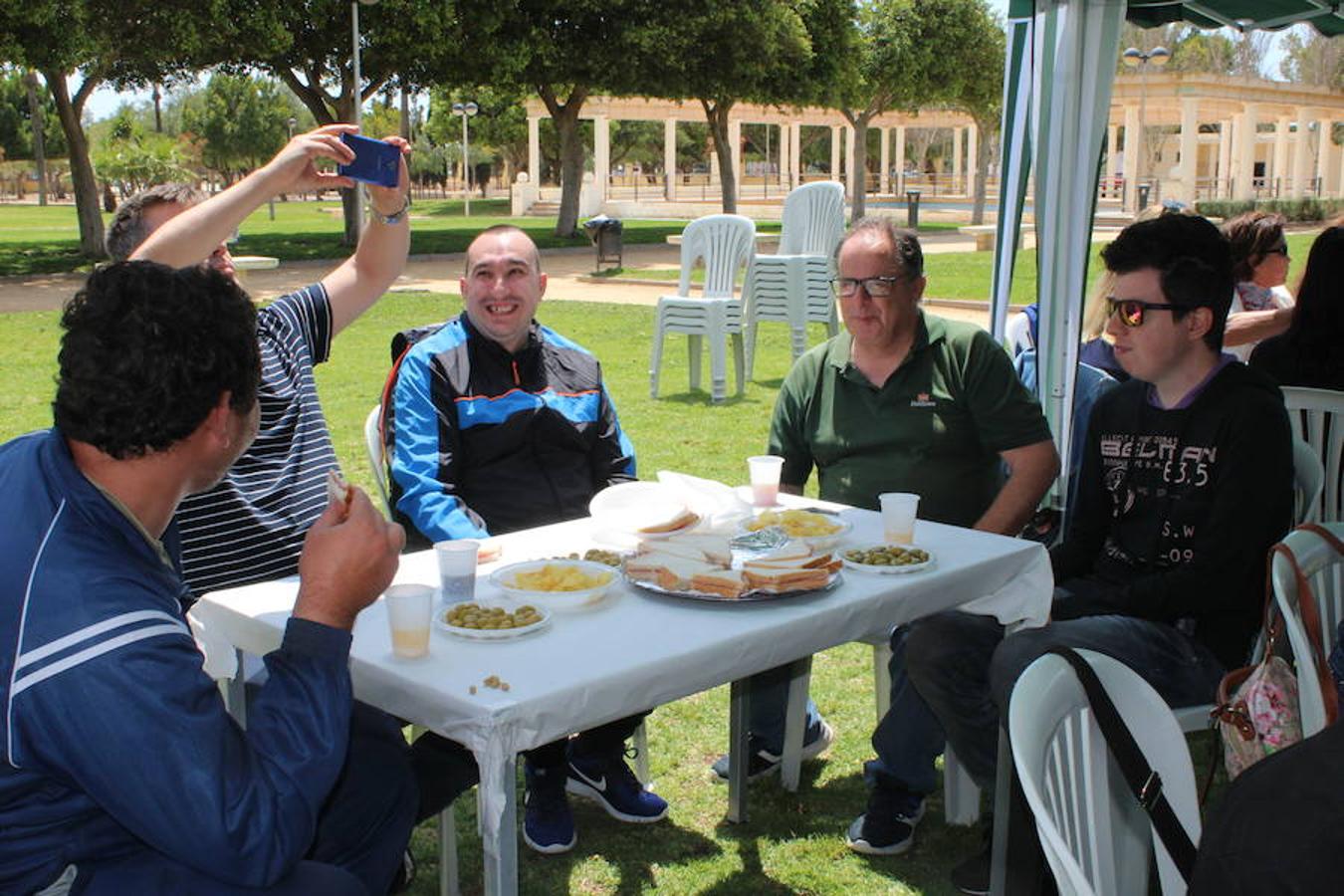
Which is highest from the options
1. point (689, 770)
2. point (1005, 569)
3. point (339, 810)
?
point (1005, 569)

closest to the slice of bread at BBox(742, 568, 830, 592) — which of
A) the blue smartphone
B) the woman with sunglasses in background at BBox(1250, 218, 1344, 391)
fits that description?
the blue smartphone

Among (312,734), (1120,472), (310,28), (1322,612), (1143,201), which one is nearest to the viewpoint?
(312,734)

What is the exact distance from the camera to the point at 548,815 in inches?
133

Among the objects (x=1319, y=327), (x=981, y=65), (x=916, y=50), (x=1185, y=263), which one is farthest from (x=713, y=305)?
(x=981, y=65)

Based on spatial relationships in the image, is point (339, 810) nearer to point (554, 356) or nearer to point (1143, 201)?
point (554, 356)

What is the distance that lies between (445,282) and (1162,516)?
17.2m

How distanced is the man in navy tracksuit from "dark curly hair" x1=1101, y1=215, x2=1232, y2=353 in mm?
2159

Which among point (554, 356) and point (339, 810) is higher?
point (554, 356)

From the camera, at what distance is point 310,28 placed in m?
21.8

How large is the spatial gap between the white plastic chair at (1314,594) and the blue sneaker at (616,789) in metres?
1.81

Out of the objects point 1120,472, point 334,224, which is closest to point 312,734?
point 1120,472

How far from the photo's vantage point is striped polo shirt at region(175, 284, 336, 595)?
10.1 ft

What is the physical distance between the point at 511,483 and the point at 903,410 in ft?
3.81

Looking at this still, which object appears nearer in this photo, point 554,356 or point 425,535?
point 425,535
